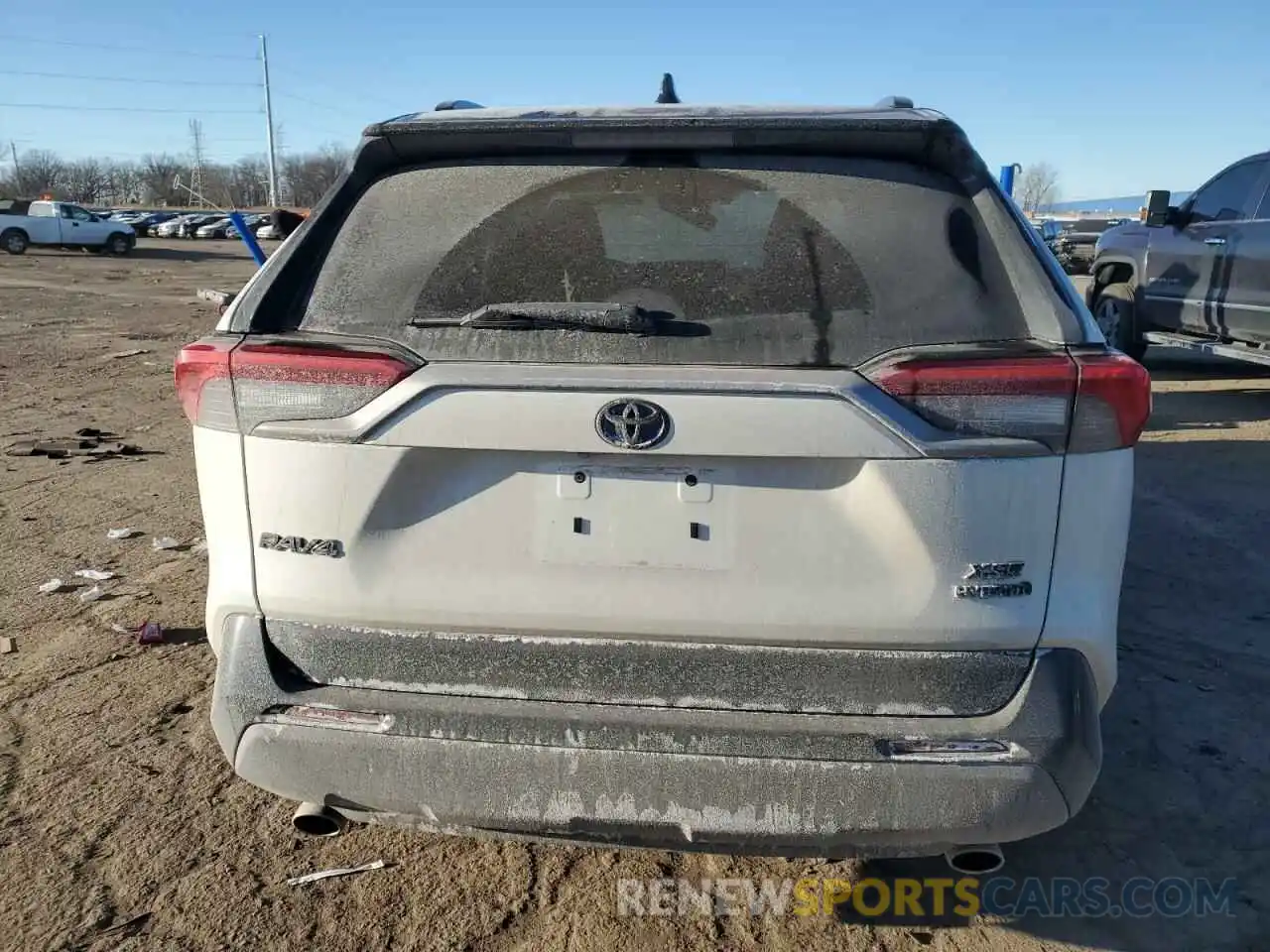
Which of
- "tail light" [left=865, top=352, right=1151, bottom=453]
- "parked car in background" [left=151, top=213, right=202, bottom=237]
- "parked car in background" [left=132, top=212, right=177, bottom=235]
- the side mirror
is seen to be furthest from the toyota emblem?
"parked car in background" [left=132, top=212, right=177, bottom=235]

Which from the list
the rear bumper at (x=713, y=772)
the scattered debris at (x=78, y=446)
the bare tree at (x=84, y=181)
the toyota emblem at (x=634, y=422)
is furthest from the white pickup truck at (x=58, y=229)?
the bare tree at (x=84, y=181)

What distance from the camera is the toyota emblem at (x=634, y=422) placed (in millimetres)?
2008

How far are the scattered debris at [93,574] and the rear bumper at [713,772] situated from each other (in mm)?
3153

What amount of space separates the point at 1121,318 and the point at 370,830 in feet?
32.6

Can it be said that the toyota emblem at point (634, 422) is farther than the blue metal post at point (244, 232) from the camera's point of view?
No

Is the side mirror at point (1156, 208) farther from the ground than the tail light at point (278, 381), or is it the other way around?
the side mirror at point (1156, 208)

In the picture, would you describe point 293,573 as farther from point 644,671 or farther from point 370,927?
point 370,927

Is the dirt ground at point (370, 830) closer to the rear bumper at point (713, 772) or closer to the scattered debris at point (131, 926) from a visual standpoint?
the scattered debris at point (131, 926)

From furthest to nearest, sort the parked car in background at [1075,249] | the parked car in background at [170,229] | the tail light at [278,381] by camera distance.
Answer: the parked car in background at [170,229] < the parked car in background at [1075,249] < the tail light at [278,381]

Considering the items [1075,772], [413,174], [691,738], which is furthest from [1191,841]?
[413,174]

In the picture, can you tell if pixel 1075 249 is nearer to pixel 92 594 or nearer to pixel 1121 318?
pixel 1121 318

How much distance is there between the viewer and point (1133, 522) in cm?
573

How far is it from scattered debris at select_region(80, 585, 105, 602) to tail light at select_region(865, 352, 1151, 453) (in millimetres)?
3941

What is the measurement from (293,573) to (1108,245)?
10.7 meters
